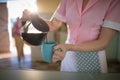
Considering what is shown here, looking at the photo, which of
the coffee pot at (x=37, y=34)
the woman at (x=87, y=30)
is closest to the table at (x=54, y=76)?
the woman at (x=87, y=30)

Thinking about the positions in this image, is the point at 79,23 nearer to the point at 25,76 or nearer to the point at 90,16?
the point at 90,16

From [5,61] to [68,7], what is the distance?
0.44m

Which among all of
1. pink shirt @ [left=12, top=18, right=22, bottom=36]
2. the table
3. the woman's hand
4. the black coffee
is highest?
pink shirt @ [left=12, top=18, right=22, bottom=36]

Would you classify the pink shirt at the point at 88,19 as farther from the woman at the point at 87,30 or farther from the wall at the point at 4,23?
the wall at the point at 4,23

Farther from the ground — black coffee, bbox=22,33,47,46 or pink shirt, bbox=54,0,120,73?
pink shirt, bbox=54,0,120,73

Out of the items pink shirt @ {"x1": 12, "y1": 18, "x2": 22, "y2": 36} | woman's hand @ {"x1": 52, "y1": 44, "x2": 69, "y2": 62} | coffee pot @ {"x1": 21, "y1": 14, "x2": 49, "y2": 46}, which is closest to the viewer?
woman's hand @ {"x1": 52, "y1": 44, "x2": 69, "y2": 62}

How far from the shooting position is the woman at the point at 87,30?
393mm

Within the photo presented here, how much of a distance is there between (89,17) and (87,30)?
36mm

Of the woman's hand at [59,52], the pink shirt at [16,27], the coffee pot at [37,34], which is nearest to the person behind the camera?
the woman's hand at [59,52]

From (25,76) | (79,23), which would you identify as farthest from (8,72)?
(79,23)

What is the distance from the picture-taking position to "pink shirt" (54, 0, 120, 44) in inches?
16.3

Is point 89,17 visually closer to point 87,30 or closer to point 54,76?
point 87,30

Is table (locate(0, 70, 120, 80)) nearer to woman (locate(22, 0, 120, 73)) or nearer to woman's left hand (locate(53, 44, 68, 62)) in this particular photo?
woman (locate(22, 0, 120, 73))

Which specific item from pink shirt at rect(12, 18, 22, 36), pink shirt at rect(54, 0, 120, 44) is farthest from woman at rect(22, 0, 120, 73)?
pink shirt at rect(12, 18, 22, 36)
